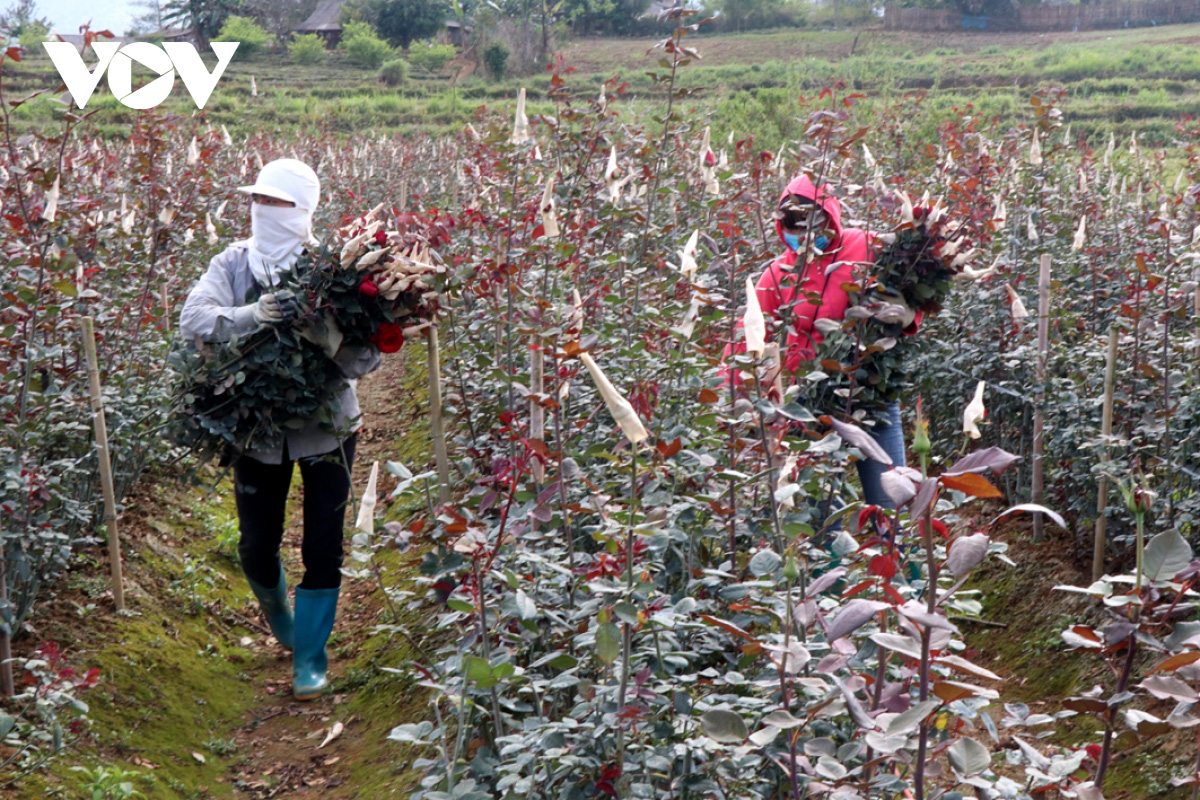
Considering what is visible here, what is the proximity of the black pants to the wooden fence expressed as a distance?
45777 millimetres

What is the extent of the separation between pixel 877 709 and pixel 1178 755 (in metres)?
A: 2.12

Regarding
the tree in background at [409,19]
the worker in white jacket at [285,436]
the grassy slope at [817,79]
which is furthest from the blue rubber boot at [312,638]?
the tree in background at [409,19]

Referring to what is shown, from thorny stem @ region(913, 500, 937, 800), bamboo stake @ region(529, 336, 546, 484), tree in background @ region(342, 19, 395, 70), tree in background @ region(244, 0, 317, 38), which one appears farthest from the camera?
tree in background @ region(244, 0, 317, 38)

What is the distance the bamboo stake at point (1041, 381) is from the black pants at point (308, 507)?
281 centimetres

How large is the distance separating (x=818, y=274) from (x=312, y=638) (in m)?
2.22

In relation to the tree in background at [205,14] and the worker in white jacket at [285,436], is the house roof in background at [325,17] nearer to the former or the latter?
the tree in background at [205,14]

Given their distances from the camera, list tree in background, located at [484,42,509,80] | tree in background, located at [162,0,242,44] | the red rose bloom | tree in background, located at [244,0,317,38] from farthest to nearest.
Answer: tree in background, located at [244,0,317,38] → tree in background, located at [162,0,242,44] → tree in background, located at [484,42,509,80] → the red rose bloom

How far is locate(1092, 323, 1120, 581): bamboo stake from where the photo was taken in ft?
12.2

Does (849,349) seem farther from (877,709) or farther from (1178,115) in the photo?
(1178,115)

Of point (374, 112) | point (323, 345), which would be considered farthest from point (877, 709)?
point (374, 112)

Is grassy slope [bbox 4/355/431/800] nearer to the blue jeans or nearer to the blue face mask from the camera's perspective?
the blue jeans

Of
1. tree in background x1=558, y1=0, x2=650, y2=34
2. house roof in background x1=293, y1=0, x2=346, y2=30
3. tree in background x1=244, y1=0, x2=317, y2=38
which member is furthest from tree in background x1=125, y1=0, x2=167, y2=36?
tree in background x1=558, y1=0, x2=650, y2=34

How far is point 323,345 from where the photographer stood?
3344 mm

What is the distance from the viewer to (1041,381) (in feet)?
14.3
